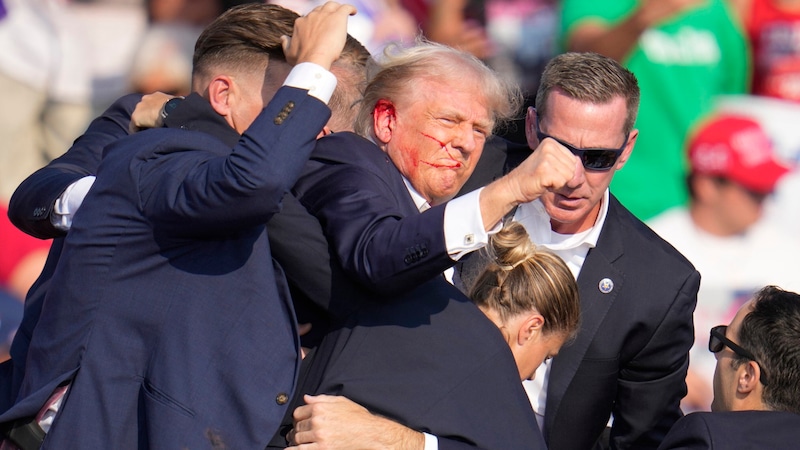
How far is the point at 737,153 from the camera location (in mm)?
4906

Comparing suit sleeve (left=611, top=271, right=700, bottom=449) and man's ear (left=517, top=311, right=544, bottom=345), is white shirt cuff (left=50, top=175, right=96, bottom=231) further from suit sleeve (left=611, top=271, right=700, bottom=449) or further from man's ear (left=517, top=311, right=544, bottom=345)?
suit sleeve (left=611, top=271, right=700, bottom=449)

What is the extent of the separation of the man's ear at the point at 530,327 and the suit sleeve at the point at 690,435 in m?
0.44

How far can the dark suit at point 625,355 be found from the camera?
350 centimetres

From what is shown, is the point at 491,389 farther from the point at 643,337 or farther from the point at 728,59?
the point at 728,59

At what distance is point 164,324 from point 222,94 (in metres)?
0.63

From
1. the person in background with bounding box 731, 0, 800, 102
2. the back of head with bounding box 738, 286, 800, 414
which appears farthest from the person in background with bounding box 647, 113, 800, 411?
the back of head with bounding box 738, 286, 800, 414

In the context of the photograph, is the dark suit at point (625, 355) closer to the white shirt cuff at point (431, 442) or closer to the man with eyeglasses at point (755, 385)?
the man with eyeglasses at point (755, 385)

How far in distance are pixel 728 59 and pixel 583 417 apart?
81.7 inches

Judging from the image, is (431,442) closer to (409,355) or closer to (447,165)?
(409,355)

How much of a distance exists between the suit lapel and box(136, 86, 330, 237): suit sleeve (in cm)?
153

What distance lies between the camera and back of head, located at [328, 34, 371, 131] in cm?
283

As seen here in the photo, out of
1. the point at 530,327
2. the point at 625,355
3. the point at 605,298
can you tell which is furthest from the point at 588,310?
the point at 530,327

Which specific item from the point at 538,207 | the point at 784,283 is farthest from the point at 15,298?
the point at 784,283

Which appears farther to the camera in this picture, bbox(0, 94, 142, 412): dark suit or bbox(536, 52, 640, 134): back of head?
bbox(536, 52, 640, 134): back of head
